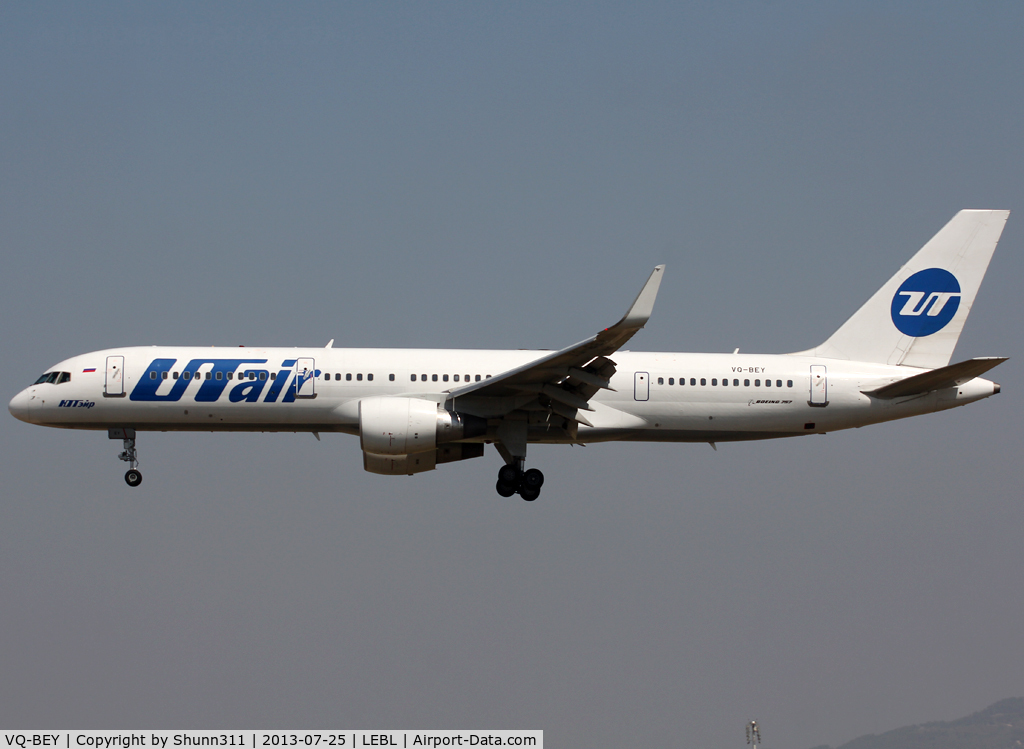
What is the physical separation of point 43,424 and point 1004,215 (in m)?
30.5

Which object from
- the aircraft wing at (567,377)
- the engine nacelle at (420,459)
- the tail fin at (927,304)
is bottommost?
the engine nacelle at (420,459)

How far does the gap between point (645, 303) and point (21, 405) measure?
18283 mm

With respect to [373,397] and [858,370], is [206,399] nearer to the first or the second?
[373,397]

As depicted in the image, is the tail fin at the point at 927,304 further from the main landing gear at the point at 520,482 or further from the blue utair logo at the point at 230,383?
the blue utair logo at the point at 230,383

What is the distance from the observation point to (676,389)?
32.0 metres

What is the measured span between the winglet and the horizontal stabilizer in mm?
9532

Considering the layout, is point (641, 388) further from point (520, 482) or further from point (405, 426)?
point (405, 426)

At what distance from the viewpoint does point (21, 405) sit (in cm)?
3188

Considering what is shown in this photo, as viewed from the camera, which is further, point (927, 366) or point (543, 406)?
point (927, 366)

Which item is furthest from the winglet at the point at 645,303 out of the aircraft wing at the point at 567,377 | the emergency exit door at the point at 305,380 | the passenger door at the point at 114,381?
the passenger door at the point at 114,381

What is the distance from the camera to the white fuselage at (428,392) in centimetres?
3097

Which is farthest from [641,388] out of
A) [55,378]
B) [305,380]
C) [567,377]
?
[55,378]

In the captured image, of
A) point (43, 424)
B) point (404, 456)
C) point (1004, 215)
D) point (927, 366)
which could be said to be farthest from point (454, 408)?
point (1004, 215)

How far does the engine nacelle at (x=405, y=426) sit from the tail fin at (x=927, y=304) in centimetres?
1210
